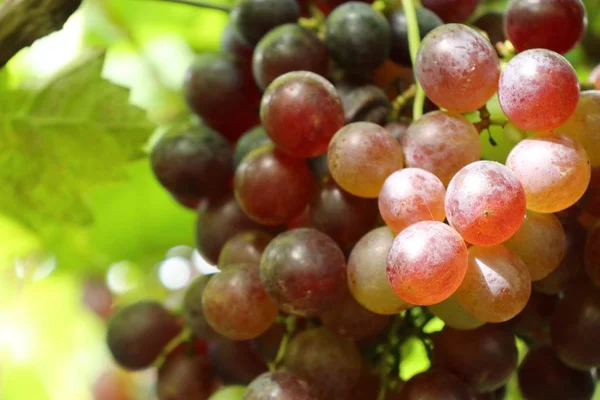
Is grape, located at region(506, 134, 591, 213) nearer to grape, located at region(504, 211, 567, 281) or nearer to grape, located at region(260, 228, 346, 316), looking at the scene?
grape, located at region(504, 211, 567, 281)

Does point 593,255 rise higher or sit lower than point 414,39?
lower

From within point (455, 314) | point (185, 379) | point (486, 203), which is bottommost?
point (185, 379)

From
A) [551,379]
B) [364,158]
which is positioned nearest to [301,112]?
[364,158]

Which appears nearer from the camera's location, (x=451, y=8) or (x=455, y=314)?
(x=455, y=314)

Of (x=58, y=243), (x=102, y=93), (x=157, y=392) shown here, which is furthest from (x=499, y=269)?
(x=58, y=243)

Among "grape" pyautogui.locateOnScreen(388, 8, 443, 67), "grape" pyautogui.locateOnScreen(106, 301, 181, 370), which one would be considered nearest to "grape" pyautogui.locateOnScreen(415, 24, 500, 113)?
"grape" pyautogui.locateOnScreen(388, 8, 443, 67)

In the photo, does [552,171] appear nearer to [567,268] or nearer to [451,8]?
[567,268]
